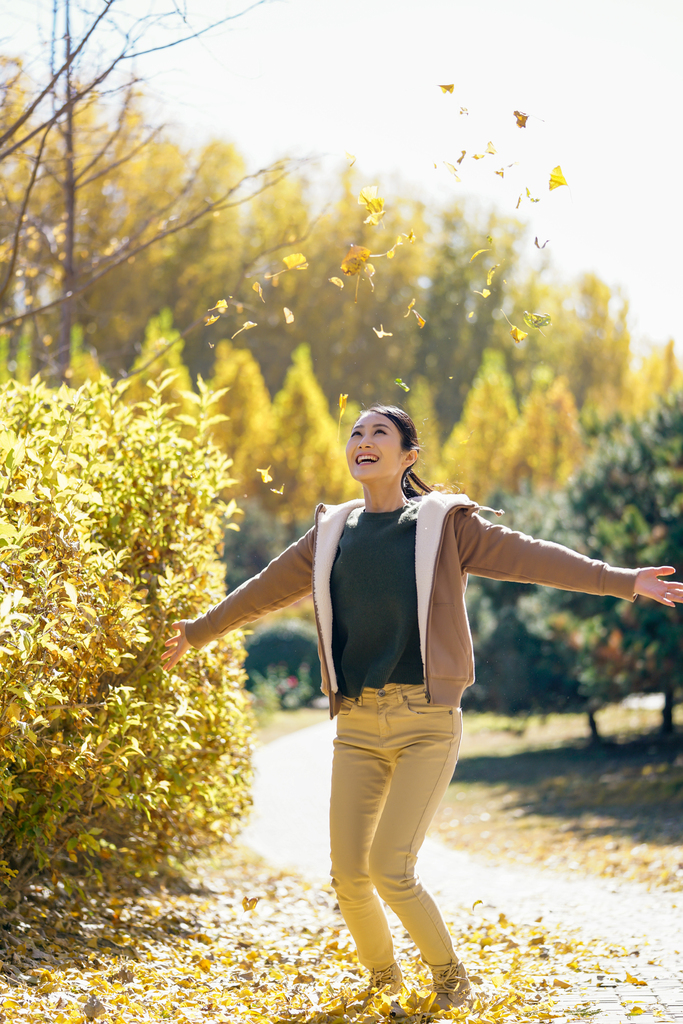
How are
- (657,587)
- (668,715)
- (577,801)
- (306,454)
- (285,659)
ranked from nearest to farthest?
(657,587), (577,801), (668,715), (285,659), (306,454)

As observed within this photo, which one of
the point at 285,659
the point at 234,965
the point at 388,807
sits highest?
the point at 388,807

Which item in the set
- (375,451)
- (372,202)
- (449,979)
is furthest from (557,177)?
(449,979)

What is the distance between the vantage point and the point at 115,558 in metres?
3.57

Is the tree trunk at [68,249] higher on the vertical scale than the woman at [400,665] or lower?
higher

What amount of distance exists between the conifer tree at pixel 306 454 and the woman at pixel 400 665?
21709 millimetres

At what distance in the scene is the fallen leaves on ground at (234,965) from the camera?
9.93ft

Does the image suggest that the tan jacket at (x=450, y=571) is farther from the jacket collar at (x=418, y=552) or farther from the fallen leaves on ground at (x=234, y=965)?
the fallen leaves on ground at (x=234, y=965)

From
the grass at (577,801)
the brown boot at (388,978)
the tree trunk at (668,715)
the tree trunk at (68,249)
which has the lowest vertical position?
the grass at (577,801)

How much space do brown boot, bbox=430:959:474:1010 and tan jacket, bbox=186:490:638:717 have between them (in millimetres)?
846

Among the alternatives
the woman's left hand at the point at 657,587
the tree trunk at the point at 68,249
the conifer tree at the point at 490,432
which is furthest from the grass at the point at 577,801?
the conifer tree at the point at 490,432

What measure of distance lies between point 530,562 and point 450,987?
138cm

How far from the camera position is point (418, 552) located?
9.86 ft

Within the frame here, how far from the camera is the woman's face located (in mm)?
3176

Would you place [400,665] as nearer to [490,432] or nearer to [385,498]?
[385,498]
